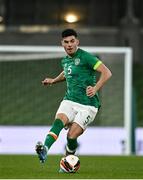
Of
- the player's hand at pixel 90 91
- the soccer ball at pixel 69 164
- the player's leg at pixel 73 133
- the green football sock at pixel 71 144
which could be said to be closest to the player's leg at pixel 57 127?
the player's leg at pixel 73 133

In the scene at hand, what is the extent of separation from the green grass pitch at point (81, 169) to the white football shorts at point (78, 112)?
673mm

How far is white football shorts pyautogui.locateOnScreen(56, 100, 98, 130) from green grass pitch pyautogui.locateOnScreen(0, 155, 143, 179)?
673mm

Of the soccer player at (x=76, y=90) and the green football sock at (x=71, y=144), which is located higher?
the soccer player at (x=76, y=90)

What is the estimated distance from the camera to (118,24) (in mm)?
32031

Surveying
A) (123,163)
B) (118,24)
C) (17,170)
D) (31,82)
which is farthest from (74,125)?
(118,24)

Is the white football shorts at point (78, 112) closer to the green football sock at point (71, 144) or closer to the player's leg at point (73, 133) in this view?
the player's leg at point (73, 133)

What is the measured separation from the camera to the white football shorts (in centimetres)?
1046

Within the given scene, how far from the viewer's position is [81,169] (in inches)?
450

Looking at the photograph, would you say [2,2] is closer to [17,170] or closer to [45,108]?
[45,108]

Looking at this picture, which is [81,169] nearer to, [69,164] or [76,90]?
[69,164]

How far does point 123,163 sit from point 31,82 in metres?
6.44

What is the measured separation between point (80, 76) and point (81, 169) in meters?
1.57

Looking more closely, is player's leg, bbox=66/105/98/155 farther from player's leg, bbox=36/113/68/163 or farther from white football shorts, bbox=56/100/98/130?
player's leg, bbox=36/113/68/163

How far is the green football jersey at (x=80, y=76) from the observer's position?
1052cm
